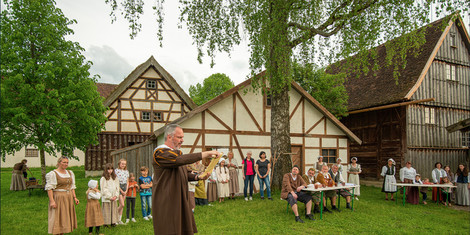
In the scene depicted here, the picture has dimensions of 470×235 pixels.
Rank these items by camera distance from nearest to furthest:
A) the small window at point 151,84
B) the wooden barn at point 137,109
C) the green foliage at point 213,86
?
1. the wooden barn at point 137,109
2. the small window at point 151,84
3. the green foliage at point 213,86

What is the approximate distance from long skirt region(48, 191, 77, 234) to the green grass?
3.43ft

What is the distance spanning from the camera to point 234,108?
13641 millimetres

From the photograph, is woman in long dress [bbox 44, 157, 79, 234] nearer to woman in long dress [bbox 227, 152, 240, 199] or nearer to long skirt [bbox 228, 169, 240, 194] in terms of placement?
woman in long dress [bbox 227, 152, 240, 199]

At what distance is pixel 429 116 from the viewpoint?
17750 mm

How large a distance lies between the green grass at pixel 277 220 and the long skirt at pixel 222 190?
0.30m

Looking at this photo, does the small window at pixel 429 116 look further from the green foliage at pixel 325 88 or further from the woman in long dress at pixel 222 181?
the woman in long dress at pixel 222 181

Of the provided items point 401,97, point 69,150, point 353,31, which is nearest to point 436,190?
point 401,97

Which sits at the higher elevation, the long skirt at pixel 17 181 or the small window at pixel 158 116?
the small window at pixel 158 116

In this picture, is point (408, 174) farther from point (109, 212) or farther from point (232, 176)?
point (109, 212)

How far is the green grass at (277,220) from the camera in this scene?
297 inches

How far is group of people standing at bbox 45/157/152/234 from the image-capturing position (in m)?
6.26

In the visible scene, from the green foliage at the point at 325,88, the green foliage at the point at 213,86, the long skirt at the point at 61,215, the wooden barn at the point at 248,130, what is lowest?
the long skirt at the point at 61,215

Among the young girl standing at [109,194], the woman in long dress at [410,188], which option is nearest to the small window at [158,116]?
the young girl standing at [109,194]

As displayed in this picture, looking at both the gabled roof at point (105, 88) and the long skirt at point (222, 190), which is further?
the gabled roof at point (105, 88)
